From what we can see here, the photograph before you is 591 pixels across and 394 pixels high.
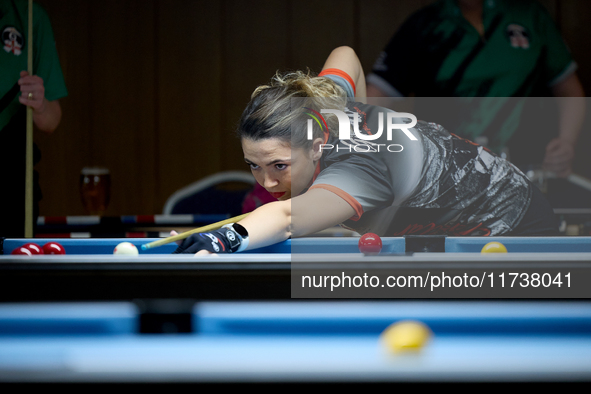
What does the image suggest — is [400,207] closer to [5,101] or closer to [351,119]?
[351,119]

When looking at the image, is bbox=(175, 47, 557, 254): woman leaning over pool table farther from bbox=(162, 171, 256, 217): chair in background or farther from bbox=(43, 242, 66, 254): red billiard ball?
bbox=(162, 171, 256, 217): chair in background

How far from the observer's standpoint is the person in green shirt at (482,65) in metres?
3.17

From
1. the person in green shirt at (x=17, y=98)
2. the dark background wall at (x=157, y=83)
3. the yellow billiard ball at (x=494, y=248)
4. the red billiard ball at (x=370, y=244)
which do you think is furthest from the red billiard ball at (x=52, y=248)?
the dark background wall at (x=157, y=83)

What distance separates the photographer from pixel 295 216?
4.24 ft

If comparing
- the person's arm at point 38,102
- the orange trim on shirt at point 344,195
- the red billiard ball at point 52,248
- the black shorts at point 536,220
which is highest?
the person's arm at point 38,102

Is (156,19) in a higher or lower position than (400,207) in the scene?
higher

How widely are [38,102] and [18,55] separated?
42 centimetres

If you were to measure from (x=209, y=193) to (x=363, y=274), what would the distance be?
2.52 meters

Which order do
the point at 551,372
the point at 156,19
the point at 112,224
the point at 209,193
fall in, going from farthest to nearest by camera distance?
the point at 156,19 < the point at 209,193 < the point at 112,224 < the point at 551,372

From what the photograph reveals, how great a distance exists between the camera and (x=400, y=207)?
4.87ft

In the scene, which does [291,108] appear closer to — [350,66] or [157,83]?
[350,66]

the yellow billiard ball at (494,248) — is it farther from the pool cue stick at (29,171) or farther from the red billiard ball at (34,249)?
the pool cue stick at (29,171)

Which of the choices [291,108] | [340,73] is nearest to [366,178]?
[291,108]

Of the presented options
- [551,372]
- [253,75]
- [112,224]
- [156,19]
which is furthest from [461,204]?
[156,19]
